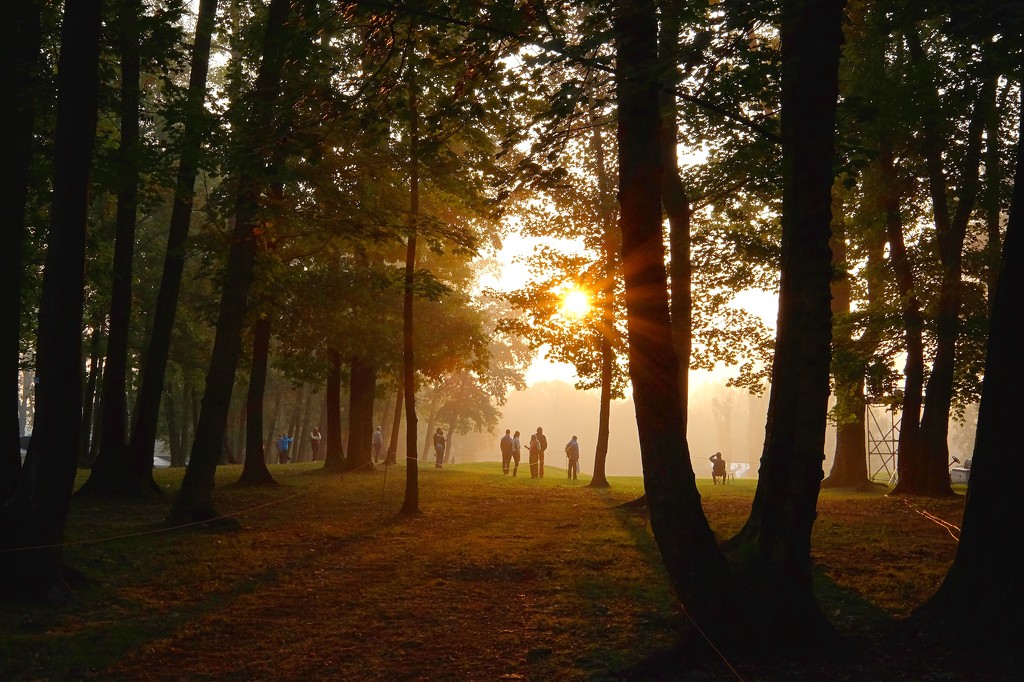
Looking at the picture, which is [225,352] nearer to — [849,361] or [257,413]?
[257,413]

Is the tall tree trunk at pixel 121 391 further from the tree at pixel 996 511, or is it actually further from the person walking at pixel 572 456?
the person walking at pixel 572 456

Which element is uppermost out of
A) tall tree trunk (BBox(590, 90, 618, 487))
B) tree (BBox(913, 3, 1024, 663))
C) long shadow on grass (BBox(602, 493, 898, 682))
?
tall tree trunk (BBox(590, 90, 618, 487))

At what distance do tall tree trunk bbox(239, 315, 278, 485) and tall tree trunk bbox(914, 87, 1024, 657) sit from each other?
17474mm

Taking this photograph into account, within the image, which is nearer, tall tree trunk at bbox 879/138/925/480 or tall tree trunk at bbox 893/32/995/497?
tall tree trunk at bbox 893/32/995/497

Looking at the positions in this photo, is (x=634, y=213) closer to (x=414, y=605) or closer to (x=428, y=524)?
(x=414, y=605)

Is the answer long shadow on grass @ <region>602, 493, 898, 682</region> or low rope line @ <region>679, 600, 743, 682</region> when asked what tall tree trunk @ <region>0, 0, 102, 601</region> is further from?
low rope line @ <region>679, 600, 743, 682</region>

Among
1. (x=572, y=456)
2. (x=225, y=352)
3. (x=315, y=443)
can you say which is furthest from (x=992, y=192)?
(x=315, y=443)

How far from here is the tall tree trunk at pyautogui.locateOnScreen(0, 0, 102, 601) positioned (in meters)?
8.06

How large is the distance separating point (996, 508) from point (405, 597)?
5605 millimetres

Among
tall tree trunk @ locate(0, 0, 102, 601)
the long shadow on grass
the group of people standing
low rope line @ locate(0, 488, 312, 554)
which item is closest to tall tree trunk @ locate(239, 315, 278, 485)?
low rope line @ locate(0, 488, 312, 554)

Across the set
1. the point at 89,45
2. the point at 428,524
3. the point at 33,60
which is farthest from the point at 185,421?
the point at 89,45

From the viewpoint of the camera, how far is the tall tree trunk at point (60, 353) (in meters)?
8.06

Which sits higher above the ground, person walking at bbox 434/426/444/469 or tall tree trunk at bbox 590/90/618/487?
tall tree trunk at bbox 590/90/618/487

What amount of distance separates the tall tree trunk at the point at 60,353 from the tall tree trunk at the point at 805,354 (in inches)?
244
